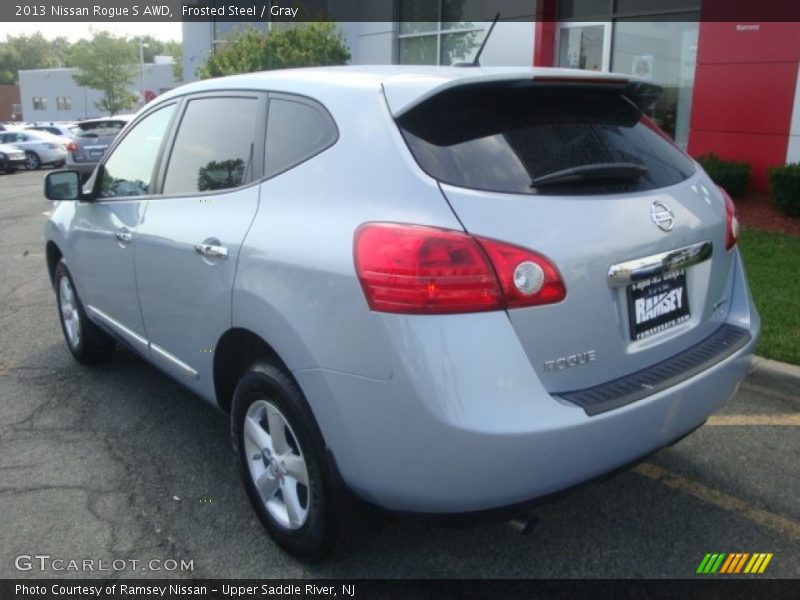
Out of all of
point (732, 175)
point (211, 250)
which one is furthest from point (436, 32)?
point (211, 250)

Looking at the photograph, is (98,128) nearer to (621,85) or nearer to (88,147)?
(88,147)

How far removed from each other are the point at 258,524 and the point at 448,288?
60.1 inches

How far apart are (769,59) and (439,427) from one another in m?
9.54

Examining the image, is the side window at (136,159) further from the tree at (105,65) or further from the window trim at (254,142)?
the tree at (105,65)

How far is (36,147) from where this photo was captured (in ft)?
92.0

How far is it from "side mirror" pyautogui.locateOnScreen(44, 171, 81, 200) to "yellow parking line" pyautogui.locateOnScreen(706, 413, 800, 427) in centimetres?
378

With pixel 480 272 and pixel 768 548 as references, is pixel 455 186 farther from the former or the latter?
pixel 768 548

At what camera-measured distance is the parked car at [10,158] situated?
1035 inches

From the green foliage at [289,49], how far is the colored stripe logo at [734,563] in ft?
44.5

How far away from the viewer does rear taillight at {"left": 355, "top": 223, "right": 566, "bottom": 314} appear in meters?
2.27

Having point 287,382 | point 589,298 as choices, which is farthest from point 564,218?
point 287,382

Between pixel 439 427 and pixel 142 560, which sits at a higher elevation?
pixel 439 427

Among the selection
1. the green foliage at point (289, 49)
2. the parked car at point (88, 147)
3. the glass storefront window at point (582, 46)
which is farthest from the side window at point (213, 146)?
the parked car at point (88, 147)

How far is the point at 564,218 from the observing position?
7.98 feet
